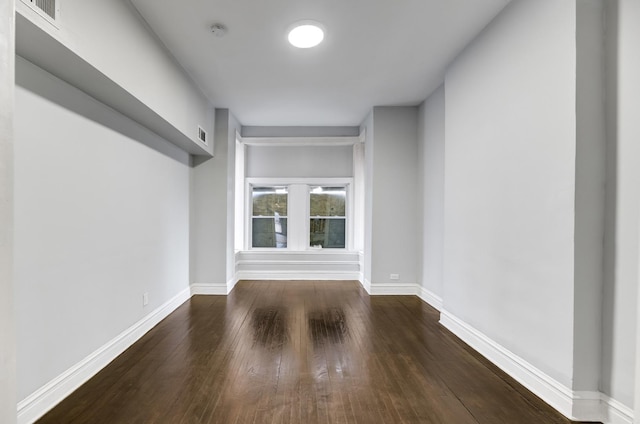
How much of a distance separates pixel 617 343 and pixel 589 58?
5.27ft

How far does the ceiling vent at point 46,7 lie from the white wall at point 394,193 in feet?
11.8

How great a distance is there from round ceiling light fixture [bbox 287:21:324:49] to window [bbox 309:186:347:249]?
3.20 metres

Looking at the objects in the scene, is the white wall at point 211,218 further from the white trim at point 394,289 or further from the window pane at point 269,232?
the white trim at point 394,289

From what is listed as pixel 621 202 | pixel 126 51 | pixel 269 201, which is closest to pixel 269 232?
pixel 269 201

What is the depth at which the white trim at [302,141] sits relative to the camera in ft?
17.4

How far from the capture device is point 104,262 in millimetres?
2424

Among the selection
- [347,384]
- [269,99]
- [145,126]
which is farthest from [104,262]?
[269,99]

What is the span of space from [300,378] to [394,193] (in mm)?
2990

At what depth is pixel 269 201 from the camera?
5754mm

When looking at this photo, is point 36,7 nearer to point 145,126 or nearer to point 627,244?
point 145,126

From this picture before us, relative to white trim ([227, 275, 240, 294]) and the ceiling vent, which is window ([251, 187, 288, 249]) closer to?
white trim ([227, 275, 240, 294])

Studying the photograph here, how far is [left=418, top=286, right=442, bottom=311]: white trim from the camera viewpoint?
3840 millimetres

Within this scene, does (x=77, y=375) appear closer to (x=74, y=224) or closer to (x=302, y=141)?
(x=74, y=224)

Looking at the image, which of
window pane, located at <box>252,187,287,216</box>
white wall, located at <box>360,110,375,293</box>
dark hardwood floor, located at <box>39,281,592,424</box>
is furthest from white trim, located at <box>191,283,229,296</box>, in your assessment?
white wall, located at <box>360,110,375,293</box>
